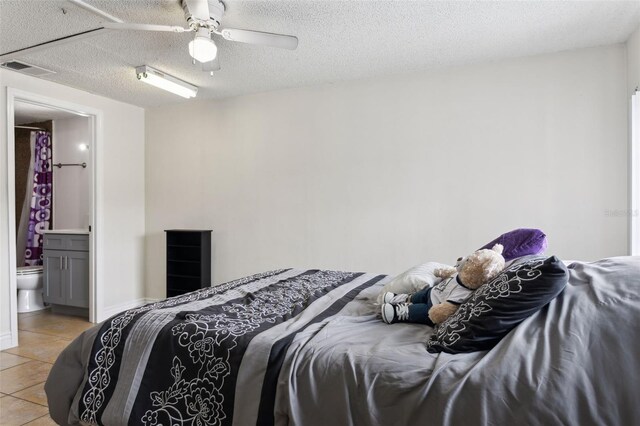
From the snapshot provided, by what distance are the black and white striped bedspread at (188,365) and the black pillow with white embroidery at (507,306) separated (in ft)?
2.00

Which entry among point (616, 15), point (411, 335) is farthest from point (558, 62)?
point (411, 335)

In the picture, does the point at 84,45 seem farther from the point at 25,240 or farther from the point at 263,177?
the point at 25,240

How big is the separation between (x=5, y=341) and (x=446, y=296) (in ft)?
12.4

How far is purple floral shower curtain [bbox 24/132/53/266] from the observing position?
5043 millimetres

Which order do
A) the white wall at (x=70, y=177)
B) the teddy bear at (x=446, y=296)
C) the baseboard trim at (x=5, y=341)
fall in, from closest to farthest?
1. the teddy bear at (x=446, y=296)
2. the baseboard trim at (x=5, y=341)
3. the white wall at (x=70, y=177)

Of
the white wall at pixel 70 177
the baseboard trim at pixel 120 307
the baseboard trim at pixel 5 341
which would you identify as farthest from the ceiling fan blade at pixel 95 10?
the baseboard trim at pixel 120 307

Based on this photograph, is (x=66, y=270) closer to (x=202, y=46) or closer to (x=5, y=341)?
(x=5, y=341)

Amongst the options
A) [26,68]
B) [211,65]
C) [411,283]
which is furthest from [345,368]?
[26,68]

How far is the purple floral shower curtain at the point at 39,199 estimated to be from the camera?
504 centimetres

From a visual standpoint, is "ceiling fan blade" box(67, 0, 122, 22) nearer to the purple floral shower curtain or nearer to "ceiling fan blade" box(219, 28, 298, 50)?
"ceiling fan blade" box(219, 28, 298, 50)

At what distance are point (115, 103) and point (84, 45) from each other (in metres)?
1.59

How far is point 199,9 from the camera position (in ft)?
7.26

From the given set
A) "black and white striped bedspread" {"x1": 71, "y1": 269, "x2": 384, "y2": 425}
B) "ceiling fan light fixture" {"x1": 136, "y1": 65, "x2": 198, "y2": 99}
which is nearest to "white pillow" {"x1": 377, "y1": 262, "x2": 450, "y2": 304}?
"black and white striped bedspread" {"x1": 71, "y1": 269, "x2": 384, "y2": 425}

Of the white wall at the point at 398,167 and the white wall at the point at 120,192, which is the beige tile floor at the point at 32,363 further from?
the white wall at the point at 398,167
